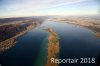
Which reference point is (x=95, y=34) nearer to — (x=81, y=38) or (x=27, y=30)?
(x=81, y=38)

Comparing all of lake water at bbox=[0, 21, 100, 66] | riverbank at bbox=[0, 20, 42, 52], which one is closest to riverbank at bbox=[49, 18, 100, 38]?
lake water at bbox=[0, 21, 100, 66]

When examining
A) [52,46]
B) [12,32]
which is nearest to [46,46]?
[52,46]

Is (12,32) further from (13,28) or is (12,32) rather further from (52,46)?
(52,46)

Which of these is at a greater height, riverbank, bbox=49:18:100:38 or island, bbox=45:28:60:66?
riverbank, bbox=49:18:100:38

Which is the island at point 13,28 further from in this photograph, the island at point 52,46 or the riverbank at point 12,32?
the island at point 52,46

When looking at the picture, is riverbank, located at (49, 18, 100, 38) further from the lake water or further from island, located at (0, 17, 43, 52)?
island, located at (0, 17, 43, 52)

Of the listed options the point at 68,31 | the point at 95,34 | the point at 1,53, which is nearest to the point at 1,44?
the point at 1,53
